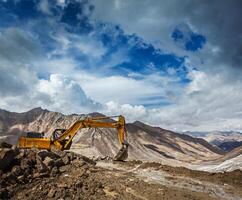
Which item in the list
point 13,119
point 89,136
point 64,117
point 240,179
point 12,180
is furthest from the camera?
point 13,119

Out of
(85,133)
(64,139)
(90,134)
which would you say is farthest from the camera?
(85,133)

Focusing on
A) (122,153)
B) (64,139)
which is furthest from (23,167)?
(122,153)

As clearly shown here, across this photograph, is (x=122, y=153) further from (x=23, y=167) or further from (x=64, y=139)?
(x=23, y=167)

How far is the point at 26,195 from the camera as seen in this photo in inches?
529

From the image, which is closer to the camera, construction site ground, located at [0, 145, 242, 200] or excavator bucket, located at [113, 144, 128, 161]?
construction site ground, located at [0, 145, 242, 200]

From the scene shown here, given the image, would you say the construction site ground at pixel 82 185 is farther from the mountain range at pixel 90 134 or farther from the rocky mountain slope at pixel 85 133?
the rocky mountain slope at pixel 85 133

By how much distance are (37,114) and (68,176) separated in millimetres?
109295

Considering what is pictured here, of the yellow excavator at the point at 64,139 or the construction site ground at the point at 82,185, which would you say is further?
the yellow excavator at the point at 64,139

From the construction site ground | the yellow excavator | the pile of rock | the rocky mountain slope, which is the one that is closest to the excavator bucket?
the yellow excavator

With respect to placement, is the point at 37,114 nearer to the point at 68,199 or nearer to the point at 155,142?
the point at 155,142

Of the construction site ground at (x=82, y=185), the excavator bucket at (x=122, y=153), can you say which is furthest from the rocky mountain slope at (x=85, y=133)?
the construction site ground at (x=82, y=185)

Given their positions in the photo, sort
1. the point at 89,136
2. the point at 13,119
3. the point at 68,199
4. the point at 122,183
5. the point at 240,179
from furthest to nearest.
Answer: the point at 13,119 → the point at 89,136 → the point at 240,179 → the point at 122,183 → the point at 68,199

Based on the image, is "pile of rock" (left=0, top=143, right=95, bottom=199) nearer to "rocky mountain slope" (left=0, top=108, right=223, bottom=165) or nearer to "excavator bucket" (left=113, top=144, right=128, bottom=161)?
"excavator bucket" (left=113, top=144, right=128, bottom=161)

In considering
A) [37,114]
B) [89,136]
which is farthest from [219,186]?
[37,114]
